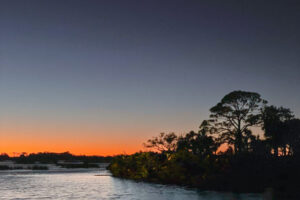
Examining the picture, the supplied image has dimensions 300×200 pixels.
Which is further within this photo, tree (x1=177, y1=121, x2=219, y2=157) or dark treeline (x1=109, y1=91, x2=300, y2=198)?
tree (x1=177, y1=121, x2=219, y2=157)

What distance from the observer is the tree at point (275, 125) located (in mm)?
47706

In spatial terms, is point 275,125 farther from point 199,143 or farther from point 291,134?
point 199,143

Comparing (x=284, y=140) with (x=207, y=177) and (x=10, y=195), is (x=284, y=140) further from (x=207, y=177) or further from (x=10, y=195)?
(x=10, y=195)

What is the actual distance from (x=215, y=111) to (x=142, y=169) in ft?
48.8

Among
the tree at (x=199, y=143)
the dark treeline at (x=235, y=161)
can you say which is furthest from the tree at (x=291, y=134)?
the tree at (x=199, y=143)

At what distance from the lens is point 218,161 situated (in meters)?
30.2

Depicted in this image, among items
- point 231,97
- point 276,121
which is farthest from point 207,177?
point 276,121

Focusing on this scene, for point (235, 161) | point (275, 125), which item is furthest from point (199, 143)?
point (235, 161)

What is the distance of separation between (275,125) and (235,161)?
2656 cm

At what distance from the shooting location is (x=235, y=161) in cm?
2859

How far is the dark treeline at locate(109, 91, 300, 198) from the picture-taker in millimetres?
25484

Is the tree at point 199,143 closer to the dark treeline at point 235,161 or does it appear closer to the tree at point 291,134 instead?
the dark treeline at point 235,161

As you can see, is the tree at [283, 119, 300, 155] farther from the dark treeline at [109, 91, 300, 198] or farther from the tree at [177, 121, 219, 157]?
the tree at [177, 121, 219, 157]

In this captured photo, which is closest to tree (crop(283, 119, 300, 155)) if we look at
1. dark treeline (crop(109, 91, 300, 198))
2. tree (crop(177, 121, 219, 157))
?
dark treeline (crop(109, 91, 300, 198))
